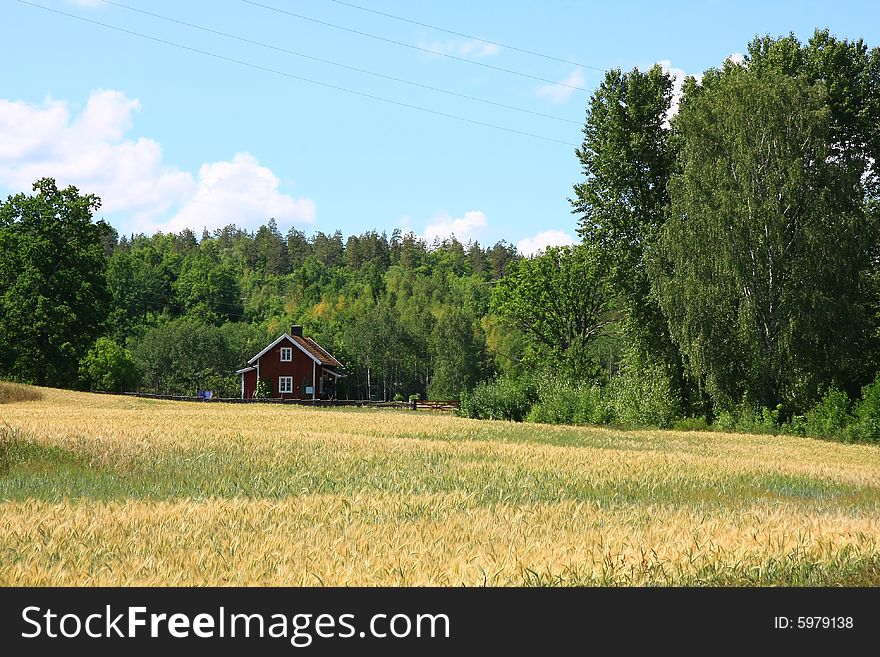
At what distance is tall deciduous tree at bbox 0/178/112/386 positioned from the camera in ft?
196

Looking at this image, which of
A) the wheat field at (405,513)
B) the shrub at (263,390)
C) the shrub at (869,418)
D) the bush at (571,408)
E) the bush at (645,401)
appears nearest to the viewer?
the wheat field at (405,513)

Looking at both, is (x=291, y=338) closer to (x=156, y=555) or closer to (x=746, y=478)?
(x=746, y=478)

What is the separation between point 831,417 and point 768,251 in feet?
26.5

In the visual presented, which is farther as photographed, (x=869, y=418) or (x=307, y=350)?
(x=307, y=350)

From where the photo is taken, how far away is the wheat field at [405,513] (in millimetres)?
7070

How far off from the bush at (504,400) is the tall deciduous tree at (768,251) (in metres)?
8.02

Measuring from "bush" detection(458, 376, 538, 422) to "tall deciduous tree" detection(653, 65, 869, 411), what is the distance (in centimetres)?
802

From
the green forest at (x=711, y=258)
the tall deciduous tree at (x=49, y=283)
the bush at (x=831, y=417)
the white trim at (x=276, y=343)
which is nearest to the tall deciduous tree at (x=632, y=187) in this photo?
the green forest at (x=711, y=258)

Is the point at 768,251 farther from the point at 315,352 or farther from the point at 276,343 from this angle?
the point at 315,352

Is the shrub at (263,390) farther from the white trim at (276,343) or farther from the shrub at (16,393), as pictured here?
the shrub at (16,393)

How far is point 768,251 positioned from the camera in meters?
39.3

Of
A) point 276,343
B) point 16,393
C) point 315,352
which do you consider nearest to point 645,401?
point 16,393

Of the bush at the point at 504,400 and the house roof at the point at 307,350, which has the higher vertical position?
the house roof at the point at 307,350

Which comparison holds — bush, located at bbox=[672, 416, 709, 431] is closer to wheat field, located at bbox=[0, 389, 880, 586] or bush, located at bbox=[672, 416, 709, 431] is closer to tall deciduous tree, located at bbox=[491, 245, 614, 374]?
wheat field, located at bbox=[0, 389, 880, 586]
